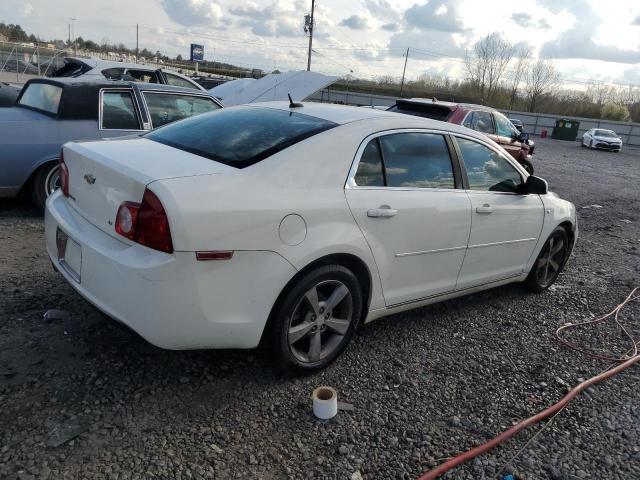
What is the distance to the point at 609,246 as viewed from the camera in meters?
7.36

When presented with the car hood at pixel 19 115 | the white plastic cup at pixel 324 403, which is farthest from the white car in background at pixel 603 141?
the white plastic cup at pixel 324 403

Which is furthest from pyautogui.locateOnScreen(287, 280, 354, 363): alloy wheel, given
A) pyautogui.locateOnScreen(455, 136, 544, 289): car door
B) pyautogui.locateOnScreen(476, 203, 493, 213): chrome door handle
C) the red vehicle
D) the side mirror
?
the red vehicle

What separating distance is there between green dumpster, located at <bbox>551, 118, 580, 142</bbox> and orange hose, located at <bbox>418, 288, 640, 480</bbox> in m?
39.1

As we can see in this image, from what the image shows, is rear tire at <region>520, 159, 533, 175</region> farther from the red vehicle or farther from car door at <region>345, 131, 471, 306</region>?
car door at <region>345, 131, 471, 306</region>

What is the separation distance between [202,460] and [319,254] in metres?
1.17

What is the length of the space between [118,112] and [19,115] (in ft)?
3.34

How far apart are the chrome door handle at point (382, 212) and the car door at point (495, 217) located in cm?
87

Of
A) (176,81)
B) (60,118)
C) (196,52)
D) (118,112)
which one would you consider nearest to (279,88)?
(176,81)

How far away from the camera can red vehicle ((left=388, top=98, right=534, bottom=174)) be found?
9914 millimetres

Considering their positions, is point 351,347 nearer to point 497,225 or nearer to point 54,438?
point 497,225

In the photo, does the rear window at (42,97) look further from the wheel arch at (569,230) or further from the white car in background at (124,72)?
the wheel arch at (569,230)

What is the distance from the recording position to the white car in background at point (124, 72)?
10.8m

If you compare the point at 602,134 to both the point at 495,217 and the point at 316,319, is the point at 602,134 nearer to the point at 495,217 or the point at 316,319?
the point at 495,217

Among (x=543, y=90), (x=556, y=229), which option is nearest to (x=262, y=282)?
(x=556, y=229)
